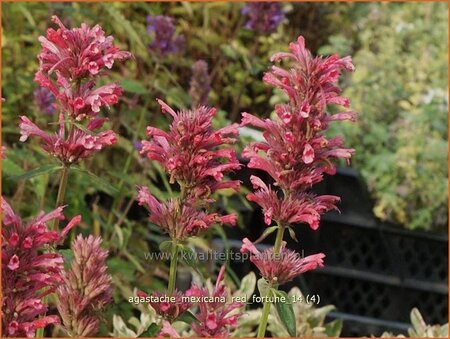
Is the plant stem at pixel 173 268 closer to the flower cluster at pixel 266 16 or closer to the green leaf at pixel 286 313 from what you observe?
the green leaf at pixel 286 313

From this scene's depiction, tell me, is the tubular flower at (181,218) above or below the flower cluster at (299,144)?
below

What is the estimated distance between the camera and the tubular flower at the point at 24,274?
1416 mm

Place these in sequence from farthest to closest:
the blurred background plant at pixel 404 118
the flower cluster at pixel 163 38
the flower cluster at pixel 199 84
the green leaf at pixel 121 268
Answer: the blurred background plant at pixel 404 118, the flower cluster at pixel 163 38, the flower cluster at pixel 199 84, the green leaf at pixel 121 268

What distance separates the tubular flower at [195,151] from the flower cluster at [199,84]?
4.83ft

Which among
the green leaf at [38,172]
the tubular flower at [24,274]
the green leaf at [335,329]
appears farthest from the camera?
the green leaf at [335,329]

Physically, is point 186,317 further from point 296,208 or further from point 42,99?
point 42,99

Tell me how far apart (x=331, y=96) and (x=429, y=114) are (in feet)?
10.8

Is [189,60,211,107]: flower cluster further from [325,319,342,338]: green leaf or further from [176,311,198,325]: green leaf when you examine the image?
[176,311,198,325]: green leaf

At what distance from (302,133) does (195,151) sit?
0.56 ft

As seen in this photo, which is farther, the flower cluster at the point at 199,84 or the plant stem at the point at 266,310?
the flower cluster at the point at 199,84

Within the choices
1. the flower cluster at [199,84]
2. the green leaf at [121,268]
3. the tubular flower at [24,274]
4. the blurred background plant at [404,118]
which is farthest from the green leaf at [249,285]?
the blurred background plant at [404,118]

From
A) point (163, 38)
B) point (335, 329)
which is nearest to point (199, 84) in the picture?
point (163, 38)

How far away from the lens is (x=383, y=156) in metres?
4.52

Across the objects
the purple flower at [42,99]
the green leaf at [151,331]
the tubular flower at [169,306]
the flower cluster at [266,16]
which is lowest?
the green leaf at [151,331]
